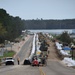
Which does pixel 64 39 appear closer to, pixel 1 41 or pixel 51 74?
pixel 1 41

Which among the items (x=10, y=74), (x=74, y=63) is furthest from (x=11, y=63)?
(x=10, y=74)

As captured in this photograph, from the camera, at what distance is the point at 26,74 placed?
31.7 metres

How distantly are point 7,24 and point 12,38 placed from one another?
462 inches

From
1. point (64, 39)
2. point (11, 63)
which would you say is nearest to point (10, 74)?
point (11, 63)

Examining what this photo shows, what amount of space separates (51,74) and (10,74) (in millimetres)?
3585

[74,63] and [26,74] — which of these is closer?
[26,74]

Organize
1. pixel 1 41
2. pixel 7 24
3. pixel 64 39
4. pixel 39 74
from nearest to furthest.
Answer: pixel 39 74 < pixel 1 41 < pixel 64 39 < pixel 7 24

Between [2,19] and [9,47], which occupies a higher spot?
[2,19]

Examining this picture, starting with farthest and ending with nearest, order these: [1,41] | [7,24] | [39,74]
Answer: [7,24] < [1,41] < [39,74]

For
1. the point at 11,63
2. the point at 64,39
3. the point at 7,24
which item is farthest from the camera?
the point at 7,24

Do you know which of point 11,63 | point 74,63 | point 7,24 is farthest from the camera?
point 7,24

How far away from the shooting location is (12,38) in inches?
6821

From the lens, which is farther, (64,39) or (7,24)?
(7,24)

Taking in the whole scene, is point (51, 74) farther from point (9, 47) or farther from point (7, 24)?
point (7, 24)
